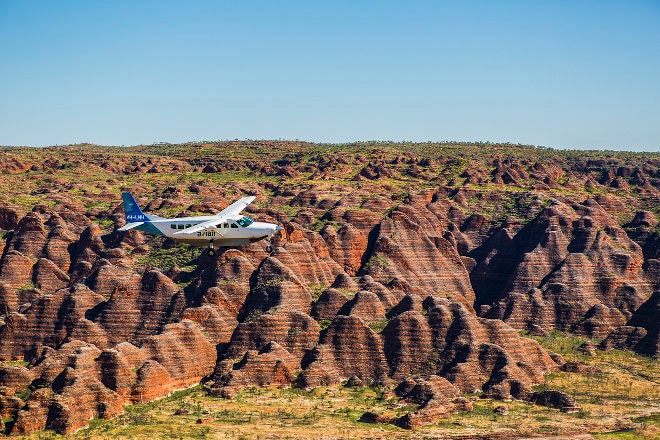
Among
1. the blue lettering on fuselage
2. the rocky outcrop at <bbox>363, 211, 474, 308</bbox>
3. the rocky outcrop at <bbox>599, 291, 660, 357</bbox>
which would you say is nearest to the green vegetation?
the rocky outcrop at <bbox>363, 211, 474, 308</bbox>

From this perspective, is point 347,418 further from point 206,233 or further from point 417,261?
point 417,261

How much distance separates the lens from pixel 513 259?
536 feet

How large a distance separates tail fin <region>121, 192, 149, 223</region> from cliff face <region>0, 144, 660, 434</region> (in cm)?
1207

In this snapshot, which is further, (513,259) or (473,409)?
(513,259)

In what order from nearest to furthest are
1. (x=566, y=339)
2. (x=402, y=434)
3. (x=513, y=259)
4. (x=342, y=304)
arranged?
1. (x=402, y=434)
2. (x=342, y=304)
3. (x=566, y=339)
4. (x=513, y=259)

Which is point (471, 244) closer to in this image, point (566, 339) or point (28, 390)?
point (566, 339)

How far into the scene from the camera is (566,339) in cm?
13212

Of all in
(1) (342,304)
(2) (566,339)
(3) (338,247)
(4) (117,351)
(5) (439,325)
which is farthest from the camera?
(3) (338,247)

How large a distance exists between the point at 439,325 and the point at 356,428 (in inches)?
729

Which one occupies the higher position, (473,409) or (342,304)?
(342,304)

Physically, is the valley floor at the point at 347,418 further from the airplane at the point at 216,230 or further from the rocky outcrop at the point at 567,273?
the rocky outcrop at the point at 567,273

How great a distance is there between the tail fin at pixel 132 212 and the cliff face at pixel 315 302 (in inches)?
475

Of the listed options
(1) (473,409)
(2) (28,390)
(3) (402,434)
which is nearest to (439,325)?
(1) (473,409)

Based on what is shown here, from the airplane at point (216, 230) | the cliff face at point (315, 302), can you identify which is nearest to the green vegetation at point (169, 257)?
the cliff face at point (315, 302)
